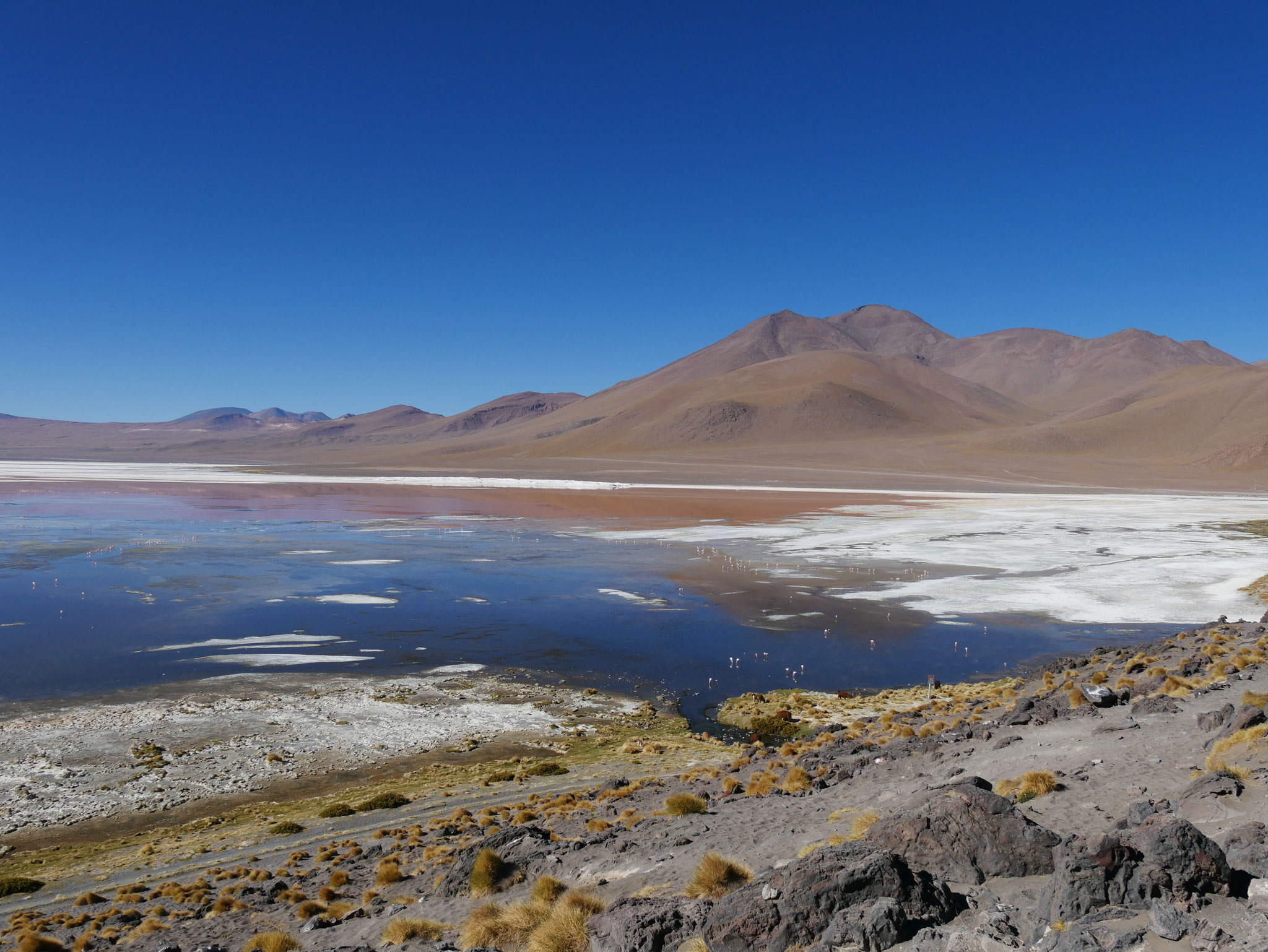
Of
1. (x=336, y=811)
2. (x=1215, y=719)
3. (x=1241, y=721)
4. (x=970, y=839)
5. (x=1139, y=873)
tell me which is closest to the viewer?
(x=1139, y=873)

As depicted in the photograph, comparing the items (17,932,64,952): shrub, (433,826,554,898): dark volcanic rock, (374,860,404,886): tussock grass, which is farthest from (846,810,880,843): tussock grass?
(17,932,64,952): shrub

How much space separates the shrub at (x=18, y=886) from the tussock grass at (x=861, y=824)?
8.63 metres

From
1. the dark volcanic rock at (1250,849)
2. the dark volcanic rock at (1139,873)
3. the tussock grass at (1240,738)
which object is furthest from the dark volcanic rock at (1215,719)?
the dark volcanic rock at (1139,873)

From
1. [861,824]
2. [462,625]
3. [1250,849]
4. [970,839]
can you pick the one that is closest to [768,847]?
[861,824]

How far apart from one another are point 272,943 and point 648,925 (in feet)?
11.0

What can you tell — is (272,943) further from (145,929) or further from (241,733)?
(241,733)

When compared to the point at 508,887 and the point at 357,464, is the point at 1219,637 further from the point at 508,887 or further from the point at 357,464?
the point at 357,464

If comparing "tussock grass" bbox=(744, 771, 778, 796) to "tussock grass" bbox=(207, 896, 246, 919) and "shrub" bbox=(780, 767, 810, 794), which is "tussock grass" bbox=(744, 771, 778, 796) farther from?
"tussock grass" bbox=(207, 896, 246, 919)

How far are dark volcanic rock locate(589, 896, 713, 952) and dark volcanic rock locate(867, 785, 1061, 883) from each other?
165cm

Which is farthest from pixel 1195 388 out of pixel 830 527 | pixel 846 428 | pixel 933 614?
pixel 933 614

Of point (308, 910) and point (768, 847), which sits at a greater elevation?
point (768, 847)

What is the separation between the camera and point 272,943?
6.67 meters

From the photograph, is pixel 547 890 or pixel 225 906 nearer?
pixel 547 890

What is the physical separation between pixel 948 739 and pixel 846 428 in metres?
142
